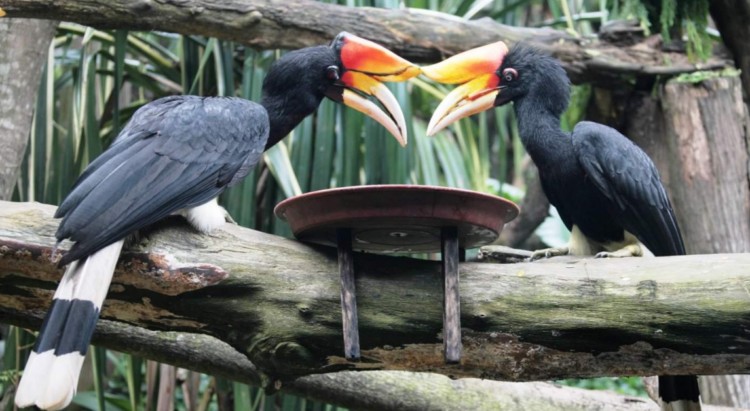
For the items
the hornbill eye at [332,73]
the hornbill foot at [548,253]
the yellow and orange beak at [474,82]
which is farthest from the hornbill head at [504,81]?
the hornbill foot at [548,253]

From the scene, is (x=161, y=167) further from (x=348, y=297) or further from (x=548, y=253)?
(x=548, y=253)

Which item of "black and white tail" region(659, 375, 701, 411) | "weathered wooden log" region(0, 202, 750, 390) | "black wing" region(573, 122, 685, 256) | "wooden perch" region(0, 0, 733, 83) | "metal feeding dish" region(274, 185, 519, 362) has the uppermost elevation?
"wooden perch" region(0, 0, 733, 83)

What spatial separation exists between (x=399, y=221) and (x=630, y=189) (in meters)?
1.14

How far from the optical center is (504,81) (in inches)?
130

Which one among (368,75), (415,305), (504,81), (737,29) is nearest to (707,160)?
(737,29)

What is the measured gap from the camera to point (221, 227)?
8.21 ft

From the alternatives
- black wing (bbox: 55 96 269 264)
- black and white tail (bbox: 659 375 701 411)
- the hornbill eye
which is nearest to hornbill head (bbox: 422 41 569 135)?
the hornbill eye

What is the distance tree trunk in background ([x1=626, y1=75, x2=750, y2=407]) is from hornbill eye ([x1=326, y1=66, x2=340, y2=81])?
1881 millimetres

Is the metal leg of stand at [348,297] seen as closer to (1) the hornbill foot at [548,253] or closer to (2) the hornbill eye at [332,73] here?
(1) the hornbill foot at [548,253]

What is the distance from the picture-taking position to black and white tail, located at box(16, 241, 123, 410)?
2.00 metres

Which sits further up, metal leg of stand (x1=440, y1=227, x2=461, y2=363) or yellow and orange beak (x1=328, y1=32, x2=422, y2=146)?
yellow and orange beak (x1=328, y1=32, x2=422, y2=146)

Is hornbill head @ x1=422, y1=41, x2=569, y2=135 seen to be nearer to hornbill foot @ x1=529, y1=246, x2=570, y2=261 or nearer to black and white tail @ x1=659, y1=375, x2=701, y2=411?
hornbill foot @ x1=529, y1=246, x2=570, y2=261

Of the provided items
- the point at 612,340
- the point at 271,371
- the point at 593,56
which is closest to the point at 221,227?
the point at 271,371

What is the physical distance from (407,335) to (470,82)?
3.99 feet
